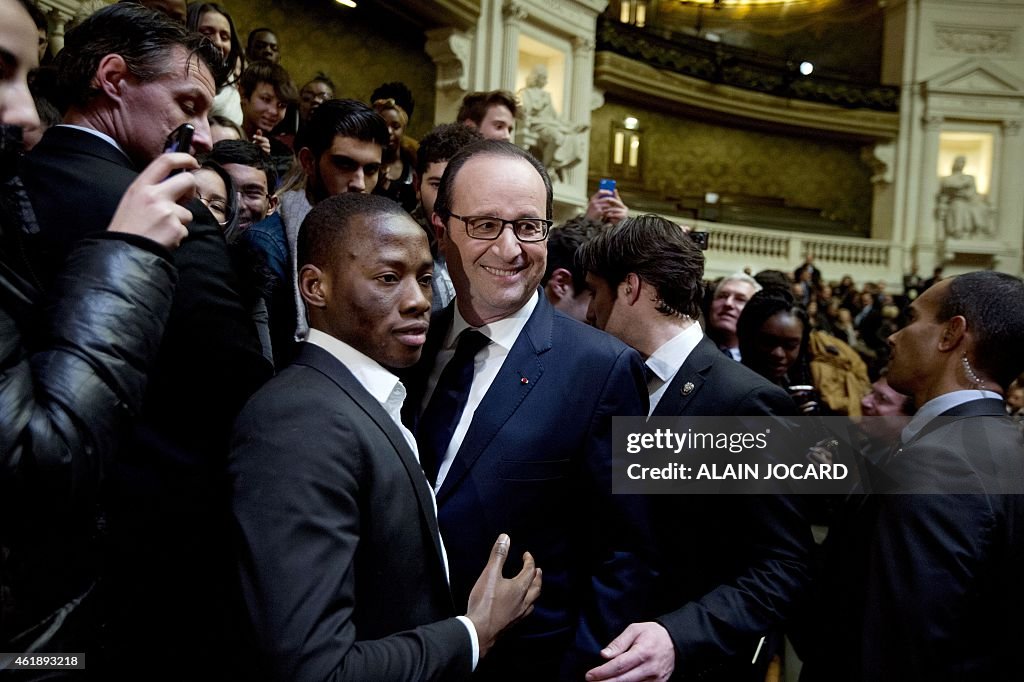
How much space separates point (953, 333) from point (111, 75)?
2.07 metres

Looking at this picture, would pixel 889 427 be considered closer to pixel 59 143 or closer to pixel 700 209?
pixel 59 143

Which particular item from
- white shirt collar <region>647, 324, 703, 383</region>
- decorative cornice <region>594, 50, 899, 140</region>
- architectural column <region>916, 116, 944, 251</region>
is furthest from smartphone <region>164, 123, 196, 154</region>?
architectural column <region>916, 116, 944, 251</region>

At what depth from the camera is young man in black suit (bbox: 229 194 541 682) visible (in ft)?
3.85

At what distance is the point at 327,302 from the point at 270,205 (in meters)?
1.60

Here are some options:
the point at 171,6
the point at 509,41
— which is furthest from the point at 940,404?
the point at 509,41

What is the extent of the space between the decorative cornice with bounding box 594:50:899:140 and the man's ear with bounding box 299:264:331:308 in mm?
15346

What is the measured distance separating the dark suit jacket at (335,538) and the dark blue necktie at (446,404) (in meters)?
0.29

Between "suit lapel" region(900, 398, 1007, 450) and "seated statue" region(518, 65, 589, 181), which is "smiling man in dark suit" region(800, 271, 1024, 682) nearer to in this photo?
"suit lapel" region(900, 398, 1007, 450)

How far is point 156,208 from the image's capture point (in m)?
1.18

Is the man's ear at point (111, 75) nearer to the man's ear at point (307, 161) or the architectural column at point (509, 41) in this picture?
the man's ear at point (307, 161)

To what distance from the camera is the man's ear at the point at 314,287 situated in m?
1.51

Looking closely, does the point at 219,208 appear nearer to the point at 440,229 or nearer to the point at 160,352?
the point at 440,229

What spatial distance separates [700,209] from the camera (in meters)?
16.6

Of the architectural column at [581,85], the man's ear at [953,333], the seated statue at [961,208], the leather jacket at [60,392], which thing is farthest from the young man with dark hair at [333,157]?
the seated statue at [961,208]
